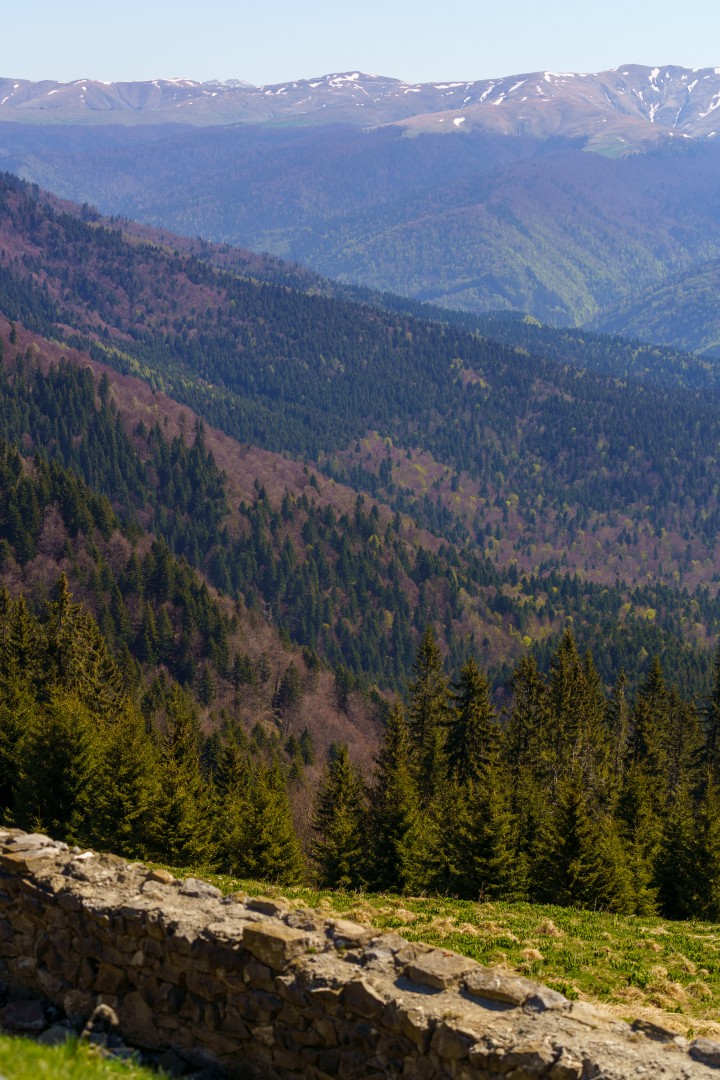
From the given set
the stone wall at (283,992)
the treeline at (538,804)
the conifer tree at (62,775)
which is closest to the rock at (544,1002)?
the stone wall at (283,992)

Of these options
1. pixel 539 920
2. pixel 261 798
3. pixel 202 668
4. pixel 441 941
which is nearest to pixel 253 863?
pixel 261 798

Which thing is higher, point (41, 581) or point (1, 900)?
point (1, 900)

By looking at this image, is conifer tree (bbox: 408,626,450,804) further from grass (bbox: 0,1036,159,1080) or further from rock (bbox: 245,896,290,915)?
grass (bbox: 0,1036,159,1080)

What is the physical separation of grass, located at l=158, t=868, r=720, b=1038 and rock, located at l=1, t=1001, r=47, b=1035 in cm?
1141

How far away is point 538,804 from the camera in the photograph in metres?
60.8

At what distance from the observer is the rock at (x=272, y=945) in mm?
18922

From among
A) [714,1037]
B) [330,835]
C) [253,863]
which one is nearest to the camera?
[714,1037]

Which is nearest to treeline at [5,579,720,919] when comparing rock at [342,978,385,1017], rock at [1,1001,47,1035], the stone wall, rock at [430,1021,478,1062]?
the stone wall

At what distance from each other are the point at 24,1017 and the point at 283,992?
5140 mm

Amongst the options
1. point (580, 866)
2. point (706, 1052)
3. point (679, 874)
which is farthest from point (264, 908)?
point (679, 874)

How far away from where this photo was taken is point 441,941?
29.5m

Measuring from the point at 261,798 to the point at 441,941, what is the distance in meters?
25.0

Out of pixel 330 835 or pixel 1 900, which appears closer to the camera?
pixel 1 900

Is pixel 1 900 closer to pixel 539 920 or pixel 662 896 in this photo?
A: pixel 539 920
